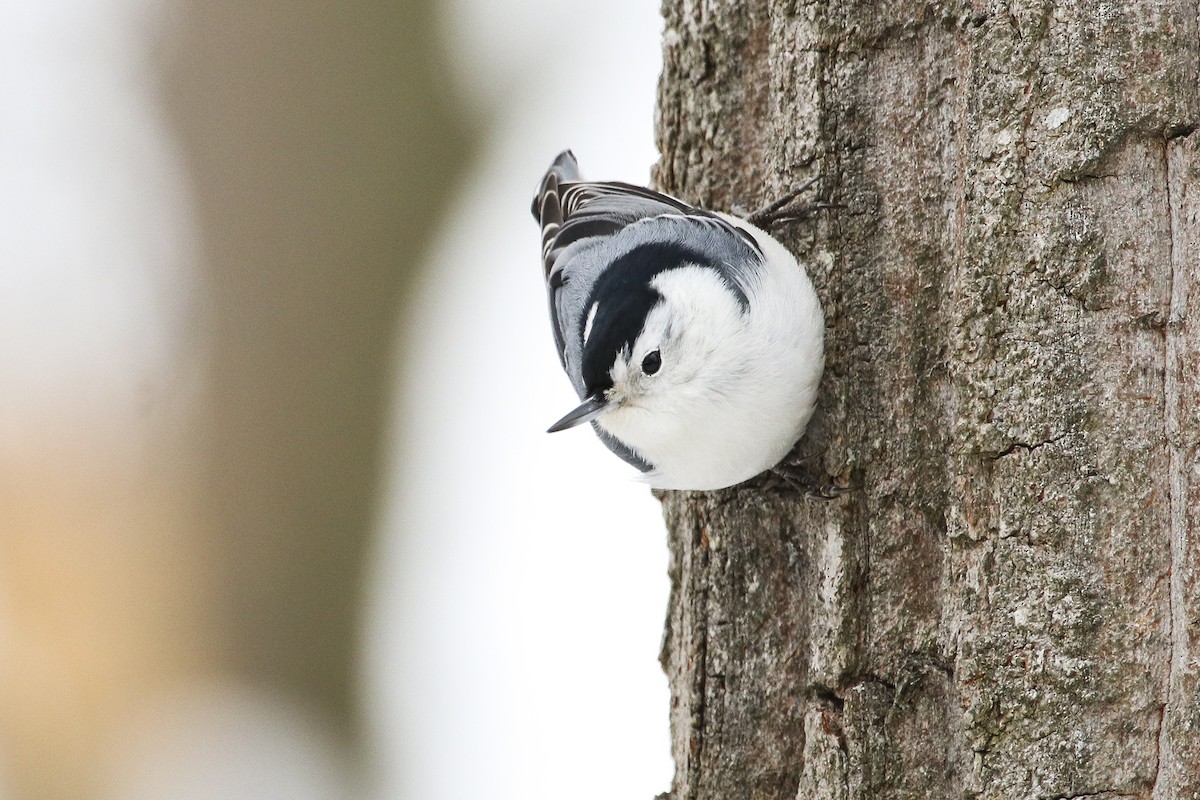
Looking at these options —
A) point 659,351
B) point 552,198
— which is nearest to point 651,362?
point 659,351

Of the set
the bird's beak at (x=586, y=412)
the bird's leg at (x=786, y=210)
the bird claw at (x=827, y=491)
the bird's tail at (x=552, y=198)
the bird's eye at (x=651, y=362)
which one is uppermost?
the bird's tail at (x=552, y=198)

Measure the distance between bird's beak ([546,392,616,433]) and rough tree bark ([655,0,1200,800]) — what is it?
27cm

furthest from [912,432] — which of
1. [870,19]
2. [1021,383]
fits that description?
[870,19]

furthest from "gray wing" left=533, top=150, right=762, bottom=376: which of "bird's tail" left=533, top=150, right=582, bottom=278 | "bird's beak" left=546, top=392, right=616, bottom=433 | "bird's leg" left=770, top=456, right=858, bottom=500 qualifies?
"bird's leg" left=770, top=456, right=858, bottom=500

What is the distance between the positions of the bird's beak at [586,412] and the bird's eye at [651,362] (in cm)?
8

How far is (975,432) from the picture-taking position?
130 centimetres

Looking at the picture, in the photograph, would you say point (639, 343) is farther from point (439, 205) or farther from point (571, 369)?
point (439, 205)

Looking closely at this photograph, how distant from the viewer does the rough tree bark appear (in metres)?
1.19

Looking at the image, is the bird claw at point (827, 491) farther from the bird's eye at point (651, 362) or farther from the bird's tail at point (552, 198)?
the bird's tail at point (552, 198)

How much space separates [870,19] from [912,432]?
600mm

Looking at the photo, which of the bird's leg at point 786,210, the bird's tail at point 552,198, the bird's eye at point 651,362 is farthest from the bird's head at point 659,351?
the bird's tail at point 552,198

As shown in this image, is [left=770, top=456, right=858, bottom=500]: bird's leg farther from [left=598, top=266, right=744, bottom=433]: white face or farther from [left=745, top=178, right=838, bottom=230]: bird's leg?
[left=745, top=178, right=838, bottom=230]: bird's leg

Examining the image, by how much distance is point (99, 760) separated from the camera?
105 inches

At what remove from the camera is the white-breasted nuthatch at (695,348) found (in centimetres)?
152
